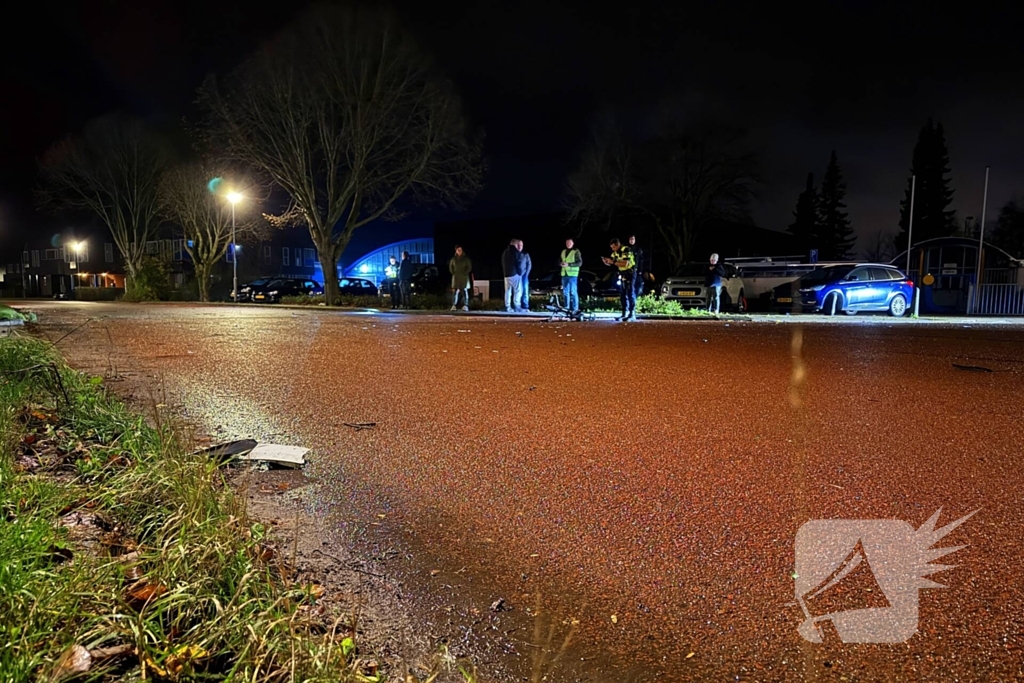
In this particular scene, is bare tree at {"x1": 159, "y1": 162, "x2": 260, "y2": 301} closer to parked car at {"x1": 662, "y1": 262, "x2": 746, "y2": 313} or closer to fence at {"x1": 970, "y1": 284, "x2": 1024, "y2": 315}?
parked car at {"x1": 662, "y1": 262, "x2": 746, "y2": 313}

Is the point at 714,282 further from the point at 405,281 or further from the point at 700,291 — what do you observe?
the point at 405,281

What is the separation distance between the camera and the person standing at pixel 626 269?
54.2ft

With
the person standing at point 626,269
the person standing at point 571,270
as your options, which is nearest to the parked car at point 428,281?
the person standing at point 571,270

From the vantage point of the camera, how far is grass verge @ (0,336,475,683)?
182cm

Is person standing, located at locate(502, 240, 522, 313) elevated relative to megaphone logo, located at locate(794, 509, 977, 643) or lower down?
elevated

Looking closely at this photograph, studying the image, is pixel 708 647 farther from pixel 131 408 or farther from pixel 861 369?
pixel 861 369

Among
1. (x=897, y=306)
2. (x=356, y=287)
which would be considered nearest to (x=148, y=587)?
(x=897, y=306)

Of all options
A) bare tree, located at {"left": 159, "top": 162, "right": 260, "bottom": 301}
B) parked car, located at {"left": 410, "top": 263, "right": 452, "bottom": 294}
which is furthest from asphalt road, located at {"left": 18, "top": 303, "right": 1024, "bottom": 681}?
bare tree, located at {"left": 159, "top": 162, "right": 260, "bottom": 301}

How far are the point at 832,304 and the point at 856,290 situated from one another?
850 millimetres

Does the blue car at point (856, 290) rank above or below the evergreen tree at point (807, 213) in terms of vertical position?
below

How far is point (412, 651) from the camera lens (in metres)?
2.22

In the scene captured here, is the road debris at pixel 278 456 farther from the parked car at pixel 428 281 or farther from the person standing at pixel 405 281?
the parked car at pixel 428 281

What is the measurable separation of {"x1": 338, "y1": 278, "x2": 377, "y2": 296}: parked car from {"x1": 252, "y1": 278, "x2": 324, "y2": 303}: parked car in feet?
6.45

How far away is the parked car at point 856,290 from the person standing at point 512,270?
29.6 ft
